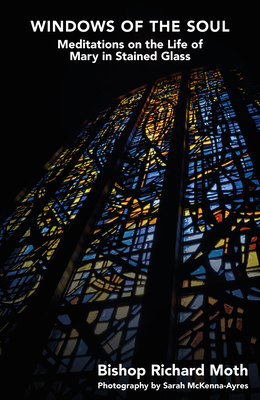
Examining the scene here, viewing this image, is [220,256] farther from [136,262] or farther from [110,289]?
[110,289]

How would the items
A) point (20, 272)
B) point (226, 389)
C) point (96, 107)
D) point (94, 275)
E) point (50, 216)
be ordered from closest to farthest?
1. point (226, 389)
2. point (94, 275)
3. point (20, 272)
4. point (50, 216)
5. point (96, 107)

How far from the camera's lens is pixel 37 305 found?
6.78ft

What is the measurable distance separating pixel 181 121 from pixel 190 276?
2.95 m

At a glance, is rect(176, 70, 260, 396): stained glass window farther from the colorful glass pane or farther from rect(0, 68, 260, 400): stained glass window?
the colorful glass pane

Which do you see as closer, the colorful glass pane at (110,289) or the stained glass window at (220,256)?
the stained glass window at (220,256)

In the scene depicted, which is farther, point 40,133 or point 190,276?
point 40,133

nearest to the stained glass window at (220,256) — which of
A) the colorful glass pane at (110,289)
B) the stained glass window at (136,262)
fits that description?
the stained glass window at (136,262)

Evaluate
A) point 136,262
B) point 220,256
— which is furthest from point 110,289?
point 220,256

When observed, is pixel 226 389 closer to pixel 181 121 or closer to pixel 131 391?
pixel 131 391

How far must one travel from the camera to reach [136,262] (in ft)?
7.38

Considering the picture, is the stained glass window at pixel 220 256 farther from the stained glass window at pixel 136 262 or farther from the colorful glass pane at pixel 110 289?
the colorful glass pane at pixel 110 289

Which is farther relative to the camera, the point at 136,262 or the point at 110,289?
the point at 136,262

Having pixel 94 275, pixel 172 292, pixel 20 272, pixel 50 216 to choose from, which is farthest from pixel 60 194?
pixel 172 292

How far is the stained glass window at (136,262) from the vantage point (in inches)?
64.2
